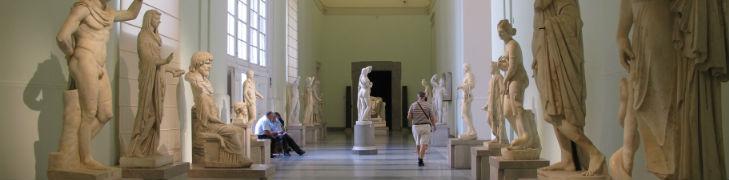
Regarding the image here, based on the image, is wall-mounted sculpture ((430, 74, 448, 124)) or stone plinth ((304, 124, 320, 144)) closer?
wall-mounted sculpture ((430, 74, 448, 124))

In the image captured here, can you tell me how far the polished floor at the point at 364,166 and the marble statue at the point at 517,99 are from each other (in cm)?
283

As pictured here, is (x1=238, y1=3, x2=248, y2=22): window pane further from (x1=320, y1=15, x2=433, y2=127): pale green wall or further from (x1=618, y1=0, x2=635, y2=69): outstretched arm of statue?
(x1=320, y1=15, x2=433, y2=127): pale green wall

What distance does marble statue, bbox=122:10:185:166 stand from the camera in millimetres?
6988

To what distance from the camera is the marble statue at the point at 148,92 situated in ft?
22.9

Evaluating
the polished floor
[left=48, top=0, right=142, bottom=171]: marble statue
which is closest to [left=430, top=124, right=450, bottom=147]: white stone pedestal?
the polished floor

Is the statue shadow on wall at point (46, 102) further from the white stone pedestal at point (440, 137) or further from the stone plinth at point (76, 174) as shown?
the white stone pedestal at point (440, 137)

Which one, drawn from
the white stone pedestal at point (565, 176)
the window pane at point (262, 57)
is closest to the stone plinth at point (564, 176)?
the white stone pedestal at point (565, 176)

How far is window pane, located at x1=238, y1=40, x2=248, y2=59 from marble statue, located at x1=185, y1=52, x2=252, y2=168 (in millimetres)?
5717

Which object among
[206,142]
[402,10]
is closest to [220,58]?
[206,142]

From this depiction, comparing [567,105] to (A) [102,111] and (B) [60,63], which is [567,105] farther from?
(B) [60,63]

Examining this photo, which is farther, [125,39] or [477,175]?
[477,175]

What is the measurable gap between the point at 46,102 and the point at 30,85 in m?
0.31

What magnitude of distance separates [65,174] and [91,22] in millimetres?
1326

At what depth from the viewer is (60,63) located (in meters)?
6.20
